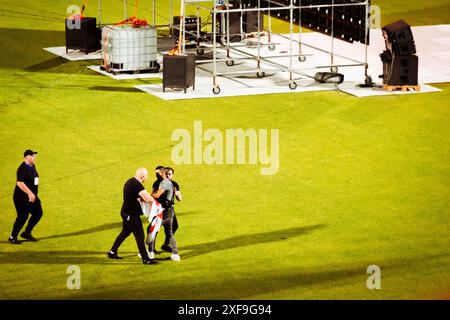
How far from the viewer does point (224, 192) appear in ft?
66.7

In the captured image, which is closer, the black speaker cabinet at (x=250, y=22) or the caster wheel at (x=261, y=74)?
the caster wheel at (x=261, y=74)

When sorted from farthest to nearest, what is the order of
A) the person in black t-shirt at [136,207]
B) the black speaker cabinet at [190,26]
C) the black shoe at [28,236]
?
the black speaker cabinet at [190,26] < the black shoe at [28,236] < the person in black t-shirt at [136,207]

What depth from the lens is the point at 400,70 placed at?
28.1m

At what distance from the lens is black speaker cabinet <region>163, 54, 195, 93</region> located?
27.7 metres

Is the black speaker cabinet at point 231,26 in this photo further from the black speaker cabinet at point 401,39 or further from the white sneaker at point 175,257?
the white sneaker at point 175,257

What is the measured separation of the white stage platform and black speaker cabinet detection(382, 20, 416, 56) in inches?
41.8

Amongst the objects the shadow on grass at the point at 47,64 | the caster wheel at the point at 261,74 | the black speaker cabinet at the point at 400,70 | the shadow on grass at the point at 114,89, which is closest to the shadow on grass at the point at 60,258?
the shadow on grass at the point at 114,89

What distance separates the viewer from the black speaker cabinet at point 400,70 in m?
27.8

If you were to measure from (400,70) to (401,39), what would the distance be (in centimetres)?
78

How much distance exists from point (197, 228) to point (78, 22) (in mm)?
15700

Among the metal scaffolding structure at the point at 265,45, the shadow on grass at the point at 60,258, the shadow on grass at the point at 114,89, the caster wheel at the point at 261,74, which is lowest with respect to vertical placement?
the shadow on grass at the point at 60,258

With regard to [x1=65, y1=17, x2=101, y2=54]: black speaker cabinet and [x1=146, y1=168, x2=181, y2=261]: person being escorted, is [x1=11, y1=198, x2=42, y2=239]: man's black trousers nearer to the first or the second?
[x1=146, y1=168, x2=181, y2=261]: person being escorted

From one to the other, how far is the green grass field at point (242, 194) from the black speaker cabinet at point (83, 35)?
2.33 meters

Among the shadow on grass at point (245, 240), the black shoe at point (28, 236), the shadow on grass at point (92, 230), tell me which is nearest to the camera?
the shadow on grass at point (245, 240)
